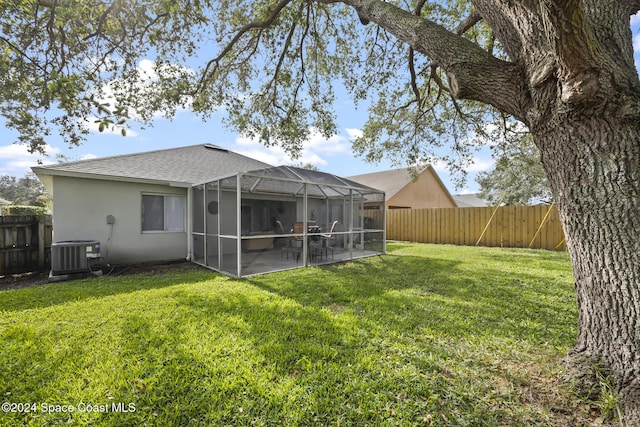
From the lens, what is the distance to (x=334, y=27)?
24.2 feet

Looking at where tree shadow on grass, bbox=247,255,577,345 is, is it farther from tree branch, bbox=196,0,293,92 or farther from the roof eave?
tree branch, bbox=196,0,293,92

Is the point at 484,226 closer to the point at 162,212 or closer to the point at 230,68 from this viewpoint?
the point at 230,68

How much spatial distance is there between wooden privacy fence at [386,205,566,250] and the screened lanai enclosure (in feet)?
9.44

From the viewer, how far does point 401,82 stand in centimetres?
854

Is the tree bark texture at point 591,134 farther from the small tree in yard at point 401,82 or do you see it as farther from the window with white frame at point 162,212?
the window with white frame at point 162,212

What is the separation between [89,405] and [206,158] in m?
10.2

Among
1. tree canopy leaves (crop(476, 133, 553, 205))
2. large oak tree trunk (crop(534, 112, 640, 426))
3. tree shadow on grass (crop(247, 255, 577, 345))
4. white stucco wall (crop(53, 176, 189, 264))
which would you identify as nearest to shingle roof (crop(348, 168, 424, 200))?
tree canopy leaves (crop(476, 133, 553, 205))

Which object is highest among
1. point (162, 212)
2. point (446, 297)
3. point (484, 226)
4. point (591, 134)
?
point (591, 134)

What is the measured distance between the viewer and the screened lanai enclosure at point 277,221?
6.67 metres

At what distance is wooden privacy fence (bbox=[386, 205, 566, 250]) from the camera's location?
10.1 metres

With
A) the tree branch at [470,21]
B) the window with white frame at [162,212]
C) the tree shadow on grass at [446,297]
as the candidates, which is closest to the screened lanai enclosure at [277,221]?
the window with white frame at [162,212]

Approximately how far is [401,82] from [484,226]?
7548 mm

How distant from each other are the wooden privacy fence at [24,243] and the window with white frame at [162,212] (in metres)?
2.11

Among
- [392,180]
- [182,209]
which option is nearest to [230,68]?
[182,209]
